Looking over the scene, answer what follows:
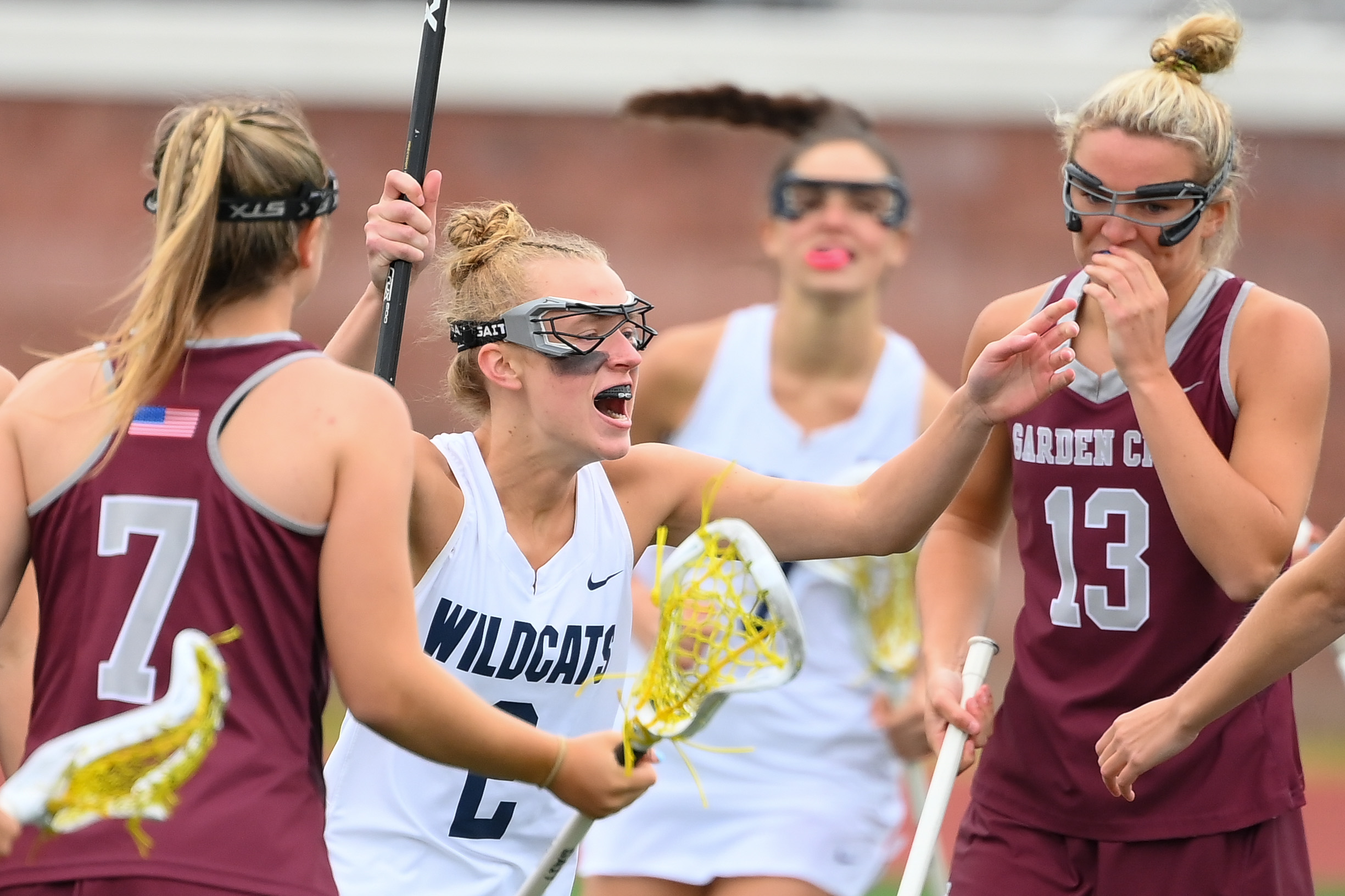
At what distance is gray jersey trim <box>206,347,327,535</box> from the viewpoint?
2.77 metres

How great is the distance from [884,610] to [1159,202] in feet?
6.54

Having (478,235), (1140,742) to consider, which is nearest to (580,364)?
(478,235)

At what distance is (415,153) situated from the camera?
3.80 metres

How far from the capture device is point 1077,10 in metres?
16.5

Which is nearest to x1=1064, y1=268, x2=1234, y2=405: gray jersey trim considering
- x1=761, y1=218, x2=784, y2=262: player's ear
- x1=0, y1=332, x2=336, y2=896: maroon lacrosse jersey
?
x1=0, y1=332, x2=336, y2=896: maroon lacrosse jersey

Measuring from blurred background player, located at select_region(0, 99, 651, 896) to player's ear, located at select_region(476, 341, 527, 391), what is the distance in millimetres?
808

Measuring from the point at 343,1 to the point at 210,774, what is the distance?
43.4 ft

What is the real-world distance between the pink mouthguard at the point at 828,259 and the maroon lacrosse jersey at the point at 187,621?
9.83 feet

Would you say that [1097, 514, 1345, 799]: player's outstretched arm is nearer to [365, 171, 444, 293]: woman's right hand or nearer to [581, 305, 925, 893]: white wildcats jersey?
[581, 305, 925, 893]: white wildcats jersey

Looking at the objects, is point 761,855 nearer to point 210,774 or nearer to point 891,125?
point 210,774

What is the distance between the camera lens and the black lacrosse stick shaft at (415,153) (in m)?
3.67

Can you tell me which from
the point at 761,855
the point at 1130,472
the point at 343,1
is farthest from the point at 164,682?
the point at 343,1

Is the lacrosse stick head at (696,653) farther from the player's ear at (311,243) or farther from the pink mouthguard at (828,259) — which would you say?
the pink mouthguard at (828,259)

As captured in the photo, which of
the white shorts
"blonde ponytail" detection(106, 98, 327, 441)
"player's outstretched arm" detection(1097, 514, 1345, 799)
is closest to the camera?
"blonde ponytail" detection(106, 98, 327, 441)
